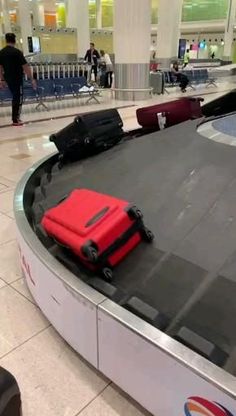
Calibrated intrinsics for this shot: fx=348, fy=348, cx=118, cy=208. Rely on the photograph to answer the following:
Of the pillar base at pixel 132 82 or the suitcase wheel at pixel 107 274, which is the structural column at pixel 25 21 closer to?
the pillar base at pixel 132 82

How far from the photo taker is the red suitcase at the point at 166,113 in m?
3.84

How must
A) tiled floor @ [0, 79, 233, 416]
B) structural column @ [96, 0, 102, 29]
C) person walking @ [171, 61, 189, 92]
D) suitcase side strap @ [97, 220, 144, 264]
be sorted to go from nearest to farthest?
tiled floor @ [0, 79, 233, 416] < suitcase side strap @ [97, 220, 144, 264] < person walking @ [171, 61, 189, 92] < structural column @ [96, 0, 102, 29]

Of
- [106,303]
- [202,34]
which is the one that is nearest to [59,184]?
[106,303]

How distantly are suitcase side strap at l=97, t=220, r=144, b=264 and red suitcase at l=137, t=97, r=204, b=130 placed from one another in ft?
7.94

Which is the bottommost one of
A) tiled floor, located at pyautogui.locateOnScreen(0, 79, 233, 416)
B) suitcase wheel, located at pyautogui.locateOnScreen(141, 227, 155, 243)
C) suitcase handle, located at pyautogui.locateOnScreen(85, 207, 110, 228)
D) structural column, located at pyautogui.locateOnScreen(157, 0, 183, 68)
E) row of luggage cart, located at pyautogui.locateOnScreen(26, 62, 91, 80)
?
tiled floor, located at pyautogui.locateOnScreen(0, 79, 233, 416)

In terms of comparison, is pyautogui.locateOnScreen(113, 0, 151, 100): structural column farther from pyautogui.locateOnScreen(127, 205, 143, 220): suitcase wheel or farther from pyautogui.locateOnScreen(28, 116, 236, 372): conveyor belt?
pyautogui.locateOnScreen(127, 205, 143, 220): suitcase wheel

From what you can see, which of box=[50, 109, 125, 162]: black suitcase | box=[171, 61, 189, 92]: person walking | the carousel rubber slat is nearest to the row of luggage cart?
box=[171, 61, 189, 92]: person walking

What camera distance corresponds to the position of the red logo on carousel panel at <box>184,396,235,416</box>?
1.07m

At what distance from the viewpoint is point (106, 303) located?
137 cm

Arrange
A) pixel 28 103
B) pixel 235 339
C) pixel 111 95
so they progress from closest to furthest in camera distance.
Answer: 1. pixel 235 339
2. pixel 28 103
3. pixel 111 95

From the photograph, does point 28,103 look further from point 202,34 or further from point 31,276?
point 202,34

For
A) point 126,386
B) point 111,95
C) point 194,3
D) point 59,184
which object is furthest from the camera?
point 194,3

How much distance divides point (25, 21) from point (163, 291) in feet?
68.9

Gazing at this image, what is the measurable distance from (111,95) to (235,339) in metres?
11.0
